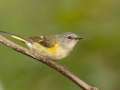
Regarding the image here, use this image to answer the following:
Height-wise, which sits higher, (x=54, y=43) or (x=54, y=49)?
(x=54, y=43)

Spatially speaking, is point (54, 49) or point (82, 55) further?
point (82, 55)

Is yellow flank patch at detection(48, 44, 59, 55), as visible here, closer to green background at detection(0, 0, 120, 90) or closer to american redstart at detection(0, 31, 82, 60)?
american redstart at detection(0, 31, 82, 60)

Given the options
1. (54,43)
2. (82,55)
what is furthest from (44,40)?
(82,55)

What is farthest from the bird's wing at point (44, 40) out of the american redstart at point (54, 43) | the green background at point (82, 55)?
the green background at point (82, 55)

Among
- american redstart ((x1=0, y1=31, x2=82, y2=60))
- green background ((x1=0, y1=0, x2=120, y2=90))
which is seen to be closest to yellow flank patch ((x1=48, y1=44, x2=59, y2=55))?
american redstart ((x1=0, y1=31, x2=82, y2=60))

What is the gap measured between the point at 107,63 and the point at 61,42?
526 mm

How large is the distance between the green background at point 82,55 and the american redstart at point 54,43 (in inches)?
3.3

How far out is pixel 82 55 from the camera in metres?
5.23

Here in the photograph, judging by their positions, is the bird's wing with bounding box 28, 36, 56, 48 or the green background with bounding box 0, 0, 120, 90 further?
the bird's wing with bounding box 28, 36, 56, 48

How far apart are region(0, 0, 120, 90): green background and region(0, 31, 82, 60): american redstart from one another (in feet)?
0.27

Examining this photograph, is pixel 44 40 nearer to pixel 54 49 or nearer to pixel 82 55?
pixel 54 49

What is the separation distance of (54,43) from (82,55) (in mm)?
314

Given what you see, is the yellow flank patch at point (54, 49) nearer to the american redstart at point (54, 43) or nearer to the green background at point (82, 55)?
the american redstart at point (54, 43)

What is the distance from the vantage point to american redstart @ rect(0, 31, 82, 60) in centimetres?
493
